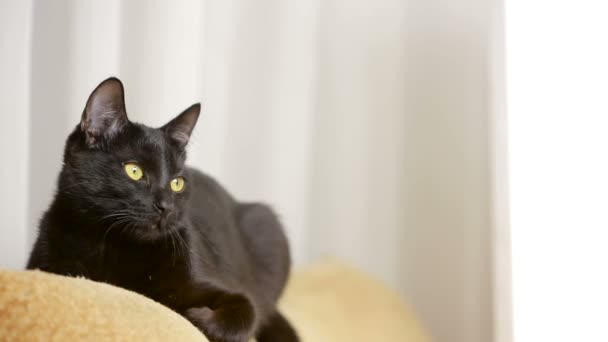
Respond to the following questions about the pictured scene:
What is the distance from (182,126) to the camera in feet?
3.12

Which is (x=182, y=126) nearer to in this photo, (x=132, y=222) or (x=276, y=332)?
(x=132, y=222)

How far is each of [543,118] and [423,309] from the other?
1.04 m

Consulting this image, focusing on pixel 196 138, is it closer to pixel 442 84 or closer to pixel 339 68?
pixel 339 68

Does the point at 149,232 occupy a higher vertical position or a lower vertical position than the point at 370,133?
lower

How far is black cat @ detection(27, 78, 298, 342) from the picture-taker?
839 mm

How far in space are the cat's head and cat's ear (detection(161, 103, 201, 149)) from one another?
5cm

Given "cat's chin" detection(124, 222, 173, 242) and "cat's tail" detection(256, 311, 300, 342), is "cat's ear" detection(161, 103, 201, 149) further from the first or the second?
"cat's tail" detection(256, 311, 300, 342)

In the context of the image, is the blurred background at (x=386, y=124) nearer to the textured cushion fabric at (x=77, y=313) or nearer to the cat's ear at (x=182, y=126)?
the cat's ear at (x=182, y=126)

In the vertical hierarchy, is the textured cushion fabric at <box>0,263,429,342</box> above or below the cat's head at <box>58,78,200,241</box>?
below

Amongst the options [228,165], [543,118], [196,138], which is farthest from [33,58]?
[543,118]

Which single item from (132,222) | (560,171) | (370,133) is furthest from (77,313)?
(370,133)

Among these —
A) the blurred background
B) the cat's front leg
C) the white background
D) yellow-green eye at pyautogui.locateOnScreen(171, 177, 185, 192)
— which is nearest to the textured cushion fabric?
the cat's front leg

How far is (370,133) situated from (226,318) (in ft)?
3.58

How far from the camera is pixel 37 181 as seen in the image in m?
1.13
